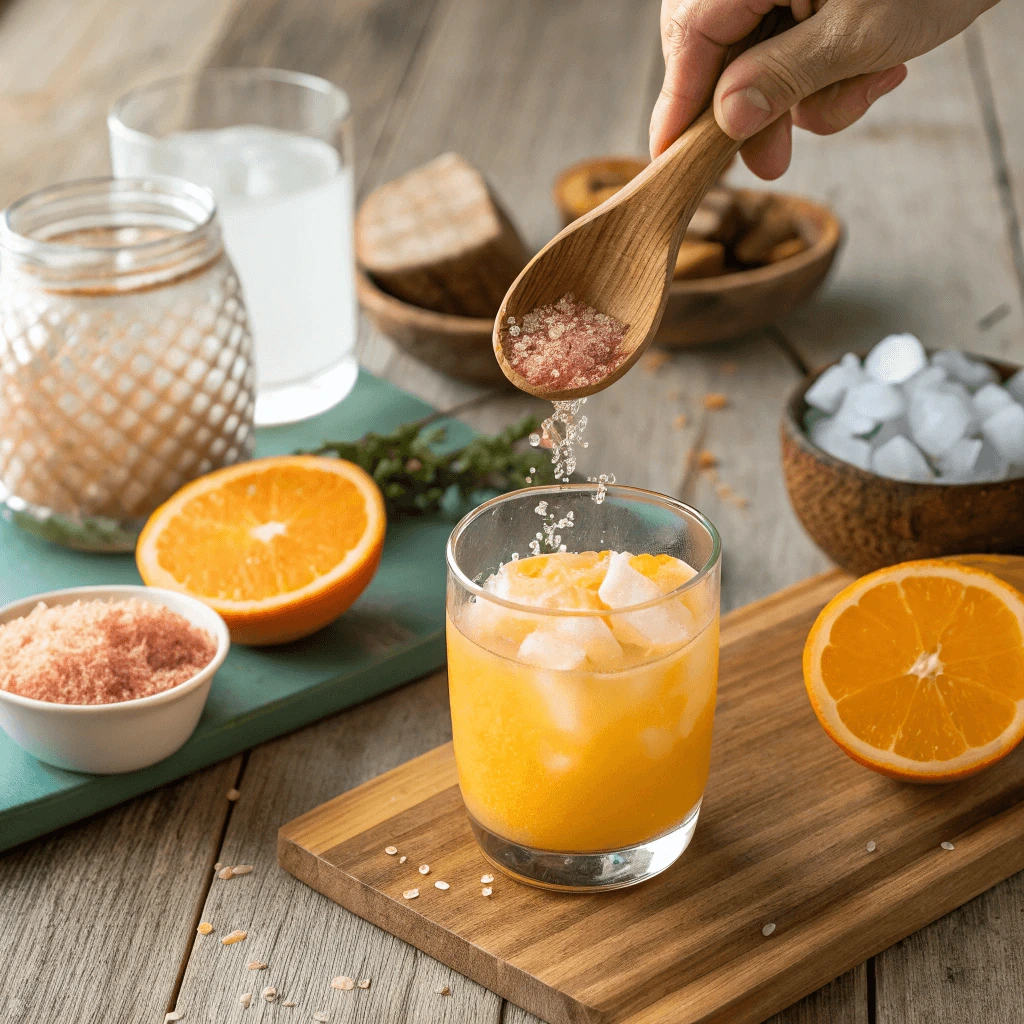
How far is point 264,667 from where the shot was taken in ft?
5.18

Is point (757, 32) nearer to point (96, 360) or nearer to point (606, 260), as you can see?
point (606, 260)

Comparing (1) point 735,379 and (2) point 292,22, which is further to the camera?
(2) point 292,22

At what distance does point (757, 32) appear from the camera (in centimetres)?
149

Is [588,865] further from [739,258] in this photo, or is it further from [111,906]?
[739,258]

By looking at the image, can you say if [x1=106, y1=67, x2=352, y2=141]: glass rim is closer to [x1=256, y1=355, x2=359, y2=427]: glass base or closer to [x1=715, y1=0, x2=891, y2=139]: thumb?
[x1=256, y1=355, x2=359, y2=427]: glass base

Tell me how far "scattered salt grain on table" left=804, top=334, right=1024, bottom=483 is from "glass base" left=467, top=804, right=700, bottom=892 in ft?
1.95

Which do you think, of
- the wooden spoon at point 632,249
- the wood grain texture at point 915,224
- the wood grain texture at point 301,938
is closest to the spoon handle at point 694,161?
the wooden spoon at point 632,249

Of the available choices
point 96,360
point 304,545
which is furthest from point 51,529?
point 304,545

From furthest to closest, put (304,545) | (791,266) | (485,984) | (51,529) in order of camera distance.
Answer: (791,266), (51,529), (304,545), (485,984)

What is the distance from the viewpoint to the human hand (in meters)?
1.36

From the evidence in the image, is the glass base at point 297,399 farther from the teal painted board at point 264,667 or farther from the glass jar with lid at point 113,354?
the teal painted board at point 264,667

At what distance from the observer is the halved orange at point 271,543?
1.55 metres

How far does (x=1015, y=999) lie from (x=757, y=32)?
103 centimetres

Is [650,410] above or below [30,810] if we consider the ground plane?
below
